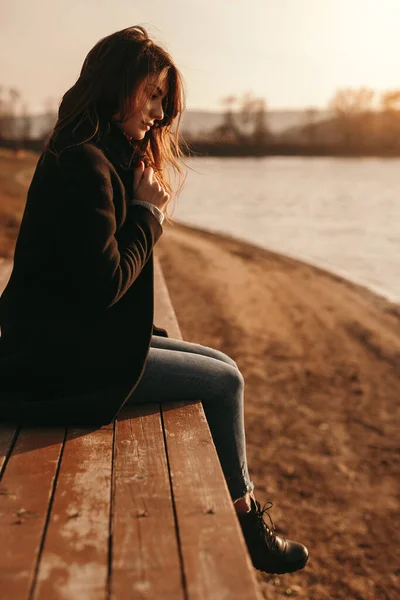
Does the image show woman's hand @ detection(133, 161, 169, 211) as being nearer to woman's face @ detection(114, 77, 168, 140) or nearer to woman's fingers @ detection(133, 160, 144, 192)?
woman's fingers @ detection(133, 160, 144, 192)

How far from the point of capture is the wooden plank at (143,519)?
160cm

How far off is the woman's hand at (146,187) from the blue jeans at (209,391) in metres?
0.57

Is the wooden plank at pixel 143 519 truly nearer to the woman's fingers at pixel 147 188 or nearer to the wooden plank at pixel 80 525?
the wooden plank at pixel 80 525

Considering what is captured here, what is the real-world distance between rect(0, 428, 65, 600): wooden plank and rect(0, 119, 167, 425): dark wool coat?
15 centimetres

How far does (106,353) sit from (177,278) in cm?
977

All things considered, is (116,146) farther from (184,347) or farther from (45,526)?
(45,526)

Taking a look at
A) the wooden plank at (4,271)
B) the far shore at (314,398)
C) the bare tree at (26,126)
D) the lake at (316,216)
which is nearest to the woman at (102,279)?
the lake at (316,216)

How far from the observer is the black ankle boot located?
8.39 ft

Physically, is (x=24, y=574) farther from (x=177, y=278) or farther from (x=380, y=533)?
(x=177, y=278)

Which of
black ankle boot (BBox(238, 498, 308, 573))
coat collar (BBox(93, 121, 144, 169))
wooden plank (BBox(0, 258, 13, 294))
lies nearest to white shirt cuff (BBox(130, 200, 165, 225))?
coat collar (BBox(93, 121, 144, 169))

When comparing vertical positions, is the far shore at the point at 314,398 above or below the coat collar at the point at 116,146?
below

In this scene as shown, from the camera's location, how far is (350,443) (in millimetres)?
6852

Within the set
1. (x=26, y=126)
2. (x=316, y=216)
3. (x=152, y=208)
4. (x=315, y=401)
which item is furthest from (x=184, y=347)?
(x=26, y=126)

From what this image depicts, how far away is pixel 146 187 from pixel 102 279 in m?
0.47
